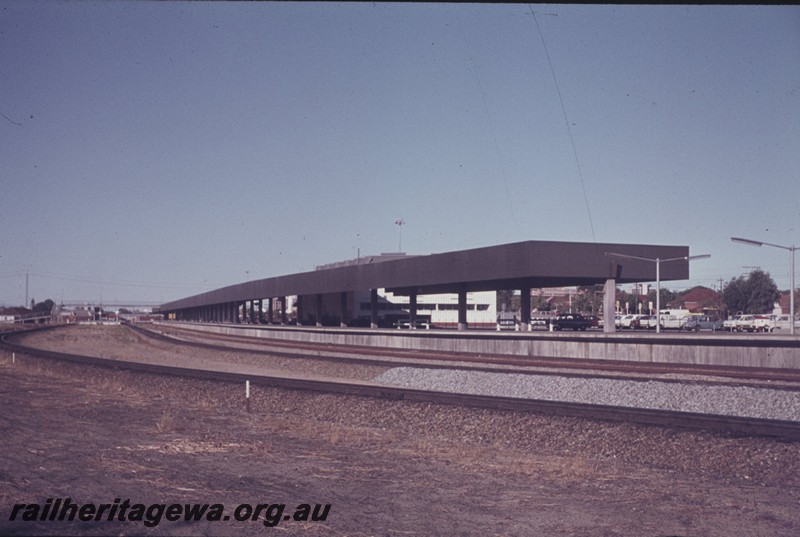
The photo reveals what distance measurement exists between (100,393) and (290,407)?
7.64 meters

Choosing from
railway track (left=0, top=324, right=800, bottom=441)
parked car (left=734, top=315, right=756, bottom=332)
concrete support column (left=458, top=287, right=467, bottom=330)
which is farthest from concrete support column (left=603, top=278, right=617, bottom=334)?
railway track (left=0, top=324, right=800, bottom=441)

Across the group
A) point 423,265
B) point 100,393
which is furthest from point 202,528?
point 423,265

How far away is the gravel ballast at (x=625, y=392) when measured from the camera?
1739cm

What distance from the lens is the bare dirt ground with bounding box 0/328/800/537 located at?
26.5ft

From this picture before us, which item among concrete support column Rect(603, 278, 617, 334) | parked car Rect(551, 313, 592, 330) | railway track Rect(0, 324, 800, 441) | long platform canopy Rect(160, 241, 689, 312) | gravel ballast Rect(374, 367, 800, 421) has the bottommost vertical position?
gravel ballast Rect(374, 367, 800, 421)

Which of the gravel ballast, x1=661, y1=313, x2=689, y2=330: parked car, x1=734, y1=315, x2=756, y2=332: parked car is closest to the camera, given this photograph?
the gravel ballast

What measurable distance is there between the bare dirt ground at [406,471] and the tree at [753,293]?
117243mm

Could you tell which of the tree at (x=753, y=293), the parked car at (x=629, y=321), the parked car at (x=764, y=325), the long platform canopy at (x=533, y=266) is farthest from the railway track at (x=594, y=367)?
the tree at (x=753, y=293)

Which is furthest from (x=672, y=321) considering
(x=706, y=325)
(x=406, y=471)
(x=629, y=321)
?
(x=406, y=471)

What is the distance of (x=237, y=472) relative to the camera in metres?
10.6

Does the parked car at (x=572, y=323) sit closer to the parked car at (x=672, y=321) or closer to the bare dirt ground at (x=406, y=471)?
the parked car at (x=672, y=321)

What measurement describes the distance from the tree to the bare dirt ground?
4616 inches

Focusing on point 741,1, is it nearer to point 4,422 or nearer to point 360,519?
point 360,519

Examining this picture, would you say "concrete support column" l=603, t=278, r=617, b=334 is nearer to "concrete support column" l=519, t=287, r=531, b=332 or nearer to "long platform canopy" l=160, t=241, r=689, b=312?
"long platform canopy" l=160, t=241, r=689, b=312
